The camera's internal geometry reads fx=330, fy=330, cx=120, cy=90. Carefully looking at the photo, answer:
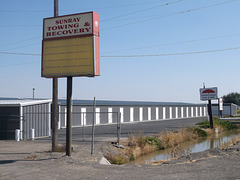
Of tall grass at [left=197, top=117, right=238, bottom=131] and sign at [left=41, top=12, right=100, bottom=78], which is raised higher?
sign at [left=41, top=12, right=100, bottom=78]

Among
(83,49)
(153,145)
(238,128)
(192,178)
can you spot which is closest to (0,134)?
(153,145)

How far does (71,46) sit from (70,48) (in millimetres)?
92

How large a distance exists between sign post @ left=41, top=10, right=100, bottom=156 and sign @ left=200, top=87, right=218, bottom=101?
78.3 ft

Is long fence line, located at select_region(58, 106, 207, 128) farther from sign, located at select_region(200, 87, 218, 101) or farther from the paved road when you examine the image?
sign, located at select_region(200, 87, 218, 101)

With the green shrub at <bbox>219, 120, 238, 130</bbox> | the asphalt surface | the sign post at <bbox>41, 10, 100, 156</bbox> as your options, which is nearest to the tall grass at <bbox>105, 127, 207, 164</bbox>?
the asphalt surface

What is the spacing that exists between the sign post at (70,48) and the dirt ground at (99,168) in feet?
4.17

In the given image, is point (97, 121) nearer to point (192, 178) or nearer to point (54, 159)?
point (54, 159)

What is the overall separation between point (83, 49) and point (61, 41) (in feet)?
3.73

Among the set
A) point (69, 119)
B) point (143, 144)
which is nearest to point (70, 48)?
point (69, 119)

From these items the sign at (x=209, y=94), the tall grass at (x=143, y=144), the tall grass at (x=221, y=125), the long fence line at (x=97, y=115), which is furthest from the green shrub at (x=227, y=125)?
the long fence line at (x=97, y=115)

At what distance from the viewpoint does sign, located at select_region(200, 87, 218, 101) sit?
34.6m

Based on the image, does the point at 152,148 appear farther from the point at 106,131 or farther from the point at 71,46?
the point at 106,131

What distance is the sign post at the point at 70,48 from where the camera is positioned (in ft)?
42.8

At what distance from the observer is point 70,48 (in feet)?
43.9
